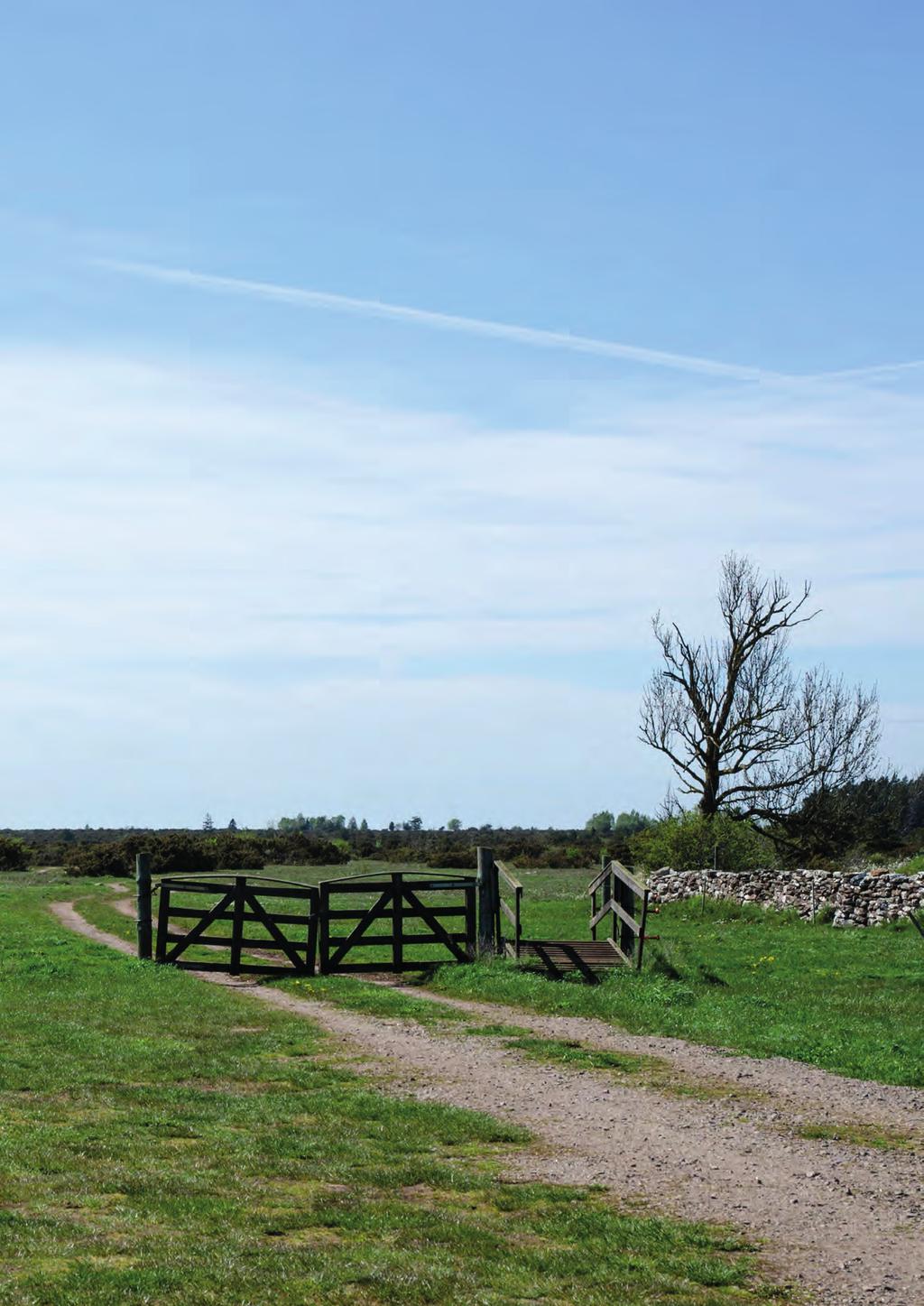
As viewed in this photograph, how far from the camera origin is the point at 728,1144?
1073 centimetres

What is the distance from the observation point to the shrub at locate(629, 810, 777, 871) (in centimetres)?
4975

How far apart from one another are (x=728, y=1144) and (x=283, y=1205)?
3.91 m

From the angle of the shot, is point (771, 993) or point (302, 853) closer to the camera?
point (771, 993)

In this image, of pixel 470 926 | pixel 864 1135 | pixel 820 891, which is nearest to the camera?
pixel 864 1135

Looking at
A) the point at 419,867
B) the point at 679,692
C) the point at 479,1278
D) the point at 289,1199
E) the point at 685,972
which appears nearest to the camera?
the point at 479,1278

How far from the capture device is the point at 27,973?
75.4 feet

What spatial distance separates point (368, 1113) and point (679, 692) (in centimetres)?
4365

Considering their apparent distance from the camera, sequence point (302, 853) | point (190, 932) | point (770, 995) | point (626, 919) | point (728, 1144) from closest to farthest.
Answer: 1. point (728, 1144)
2. point (770, 995)
3. point (626, 919)
4. point (190, 932)
5. point (302, 853)

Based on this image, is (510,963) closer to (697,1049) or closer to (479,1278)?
(697,1049)

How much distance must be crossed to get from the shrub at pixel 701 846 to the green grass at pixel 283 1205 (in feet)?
119

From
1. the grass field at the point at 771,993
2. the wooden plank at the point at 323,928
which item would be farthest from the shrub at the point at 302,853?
the wooden plank at the point at 323,928

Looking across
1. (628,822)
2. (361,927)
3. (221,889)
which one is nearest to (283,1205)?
(361,927)

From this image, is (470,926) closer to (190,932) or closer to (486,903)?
(486,903)

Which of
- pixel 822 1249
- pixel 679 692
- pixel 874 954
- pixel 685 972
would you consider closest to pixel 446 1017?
pixel 685 972
